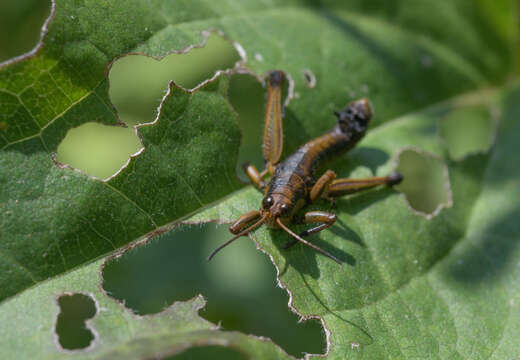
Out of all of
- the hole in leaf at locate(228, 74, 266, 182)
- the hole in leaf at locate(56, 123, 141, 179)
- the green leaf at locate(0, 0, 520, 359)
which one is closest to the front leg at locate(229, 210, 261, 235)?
the green leaf at locate(0, 0, 520, 359)

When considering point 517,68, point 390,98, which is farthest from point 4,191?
point 517,68

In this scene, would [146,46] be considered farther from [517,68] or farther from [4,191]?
[517,68]

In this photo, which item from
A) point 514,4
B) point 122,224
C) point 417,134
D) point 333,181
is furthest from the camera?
point 514,4

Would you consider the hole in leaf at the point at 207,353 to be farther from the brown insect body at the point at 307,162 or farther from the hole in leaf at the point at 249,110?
the hole in leaf at the point at 249,110

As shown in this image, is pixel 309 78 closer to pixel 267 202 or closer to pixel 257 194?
pixel 257 194

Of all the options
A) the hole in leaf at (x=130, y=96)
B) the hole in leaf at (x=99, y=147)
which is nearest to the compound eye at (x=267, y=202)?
the hole in leaf at (x=99, y=147)

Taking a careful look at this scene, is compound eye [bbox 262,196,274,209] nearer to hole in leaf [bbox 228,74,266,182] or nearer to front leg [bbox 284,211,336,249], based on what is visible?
front leg [bbox 284,211,336,249]
